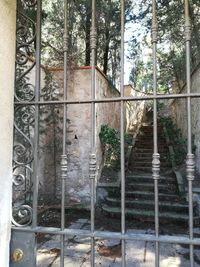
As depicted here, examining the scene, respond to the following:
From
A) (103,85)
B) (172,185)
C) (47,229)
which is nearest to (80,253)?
(47,229)

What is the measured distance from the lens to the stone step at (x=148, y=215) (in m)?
5.18

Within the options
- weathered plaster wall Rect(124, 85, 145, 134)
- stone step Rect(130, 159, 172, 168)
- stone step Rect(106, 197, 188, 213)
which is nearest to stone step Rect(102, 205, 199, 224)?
stone step Rect(106, 197, 188, 213)

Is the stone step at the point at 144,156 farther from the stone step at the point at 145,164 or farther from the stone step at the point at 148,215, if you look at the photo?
the stone step at the point at 148,215

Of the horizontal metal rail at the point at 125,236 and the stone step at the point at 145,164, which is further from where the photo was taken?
the stone step at the point at 145,164

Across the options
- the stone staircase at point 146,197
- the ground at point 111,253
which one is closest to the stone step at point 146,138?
the stone staircase at point 146,197

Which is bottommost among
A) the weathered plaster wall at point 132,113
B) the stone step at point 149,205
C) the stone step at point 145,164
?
the stone step at point 149,205

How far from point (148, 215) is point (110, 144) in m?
2.05

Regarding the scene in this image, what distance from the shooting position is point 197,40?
5.91 metres

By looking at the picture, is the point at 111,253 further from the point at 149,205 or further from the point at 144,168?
the point at 144,168

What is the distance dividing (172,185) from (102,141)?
6.03ft

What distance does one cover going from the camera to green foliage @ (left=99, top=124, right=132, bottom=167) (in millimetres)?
6738

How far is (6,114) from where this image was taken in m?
1.55

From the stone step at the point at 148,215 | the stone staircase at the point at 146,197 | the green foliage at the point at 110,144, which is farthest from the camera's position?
the green foliage at the point at 110,144

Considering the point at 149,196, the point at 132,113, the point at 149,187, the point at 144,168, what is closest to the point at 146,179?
the point at 149,187
